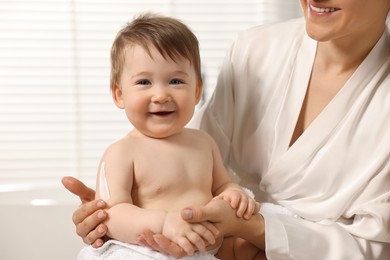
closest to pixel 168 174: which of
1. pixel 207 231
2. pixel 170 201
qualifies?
pixel 170 201

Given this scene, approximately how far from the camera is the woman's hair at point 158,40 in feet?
4.98

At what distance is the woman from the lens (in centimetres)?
157

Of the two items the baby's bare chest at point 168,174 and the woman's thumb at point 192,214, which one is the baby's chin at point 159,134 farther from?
the woman's thumb at point 192,214

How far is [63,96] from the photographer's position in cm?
293

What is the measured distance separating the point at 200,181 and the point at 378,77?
1.74 feet

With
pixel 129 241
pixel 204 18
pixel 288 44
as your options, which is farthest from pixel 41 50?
pixel 129 241

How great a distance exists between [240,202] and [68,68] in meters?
1.63

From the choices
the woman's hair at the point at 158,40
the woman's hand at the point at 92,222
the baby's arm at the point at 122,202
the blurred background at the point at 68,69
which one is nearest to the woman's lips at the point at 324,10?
the woman's hair at the point at 158,40

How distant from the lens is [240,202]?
1.50m

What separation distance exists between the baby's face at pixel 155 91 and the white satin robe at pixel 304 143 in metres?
0.32

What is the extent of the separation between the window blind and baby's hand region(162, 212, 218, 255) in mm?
1627

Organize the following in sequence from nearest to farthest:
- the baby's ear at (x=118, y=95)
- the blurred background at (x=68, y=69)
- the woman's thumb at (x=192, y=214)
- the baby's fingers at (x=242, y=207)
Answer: the woman's thumb at (x=192, y=214) < the baby's fingers at (x=242, y=207) < the baby's ear at (x=118, y=95) < the blurred background at (x=68, y=69)

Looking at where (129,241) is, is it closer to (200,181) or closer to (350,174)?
(200,181)

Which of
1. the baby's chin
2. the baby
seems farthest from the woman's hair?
the baby's chin
